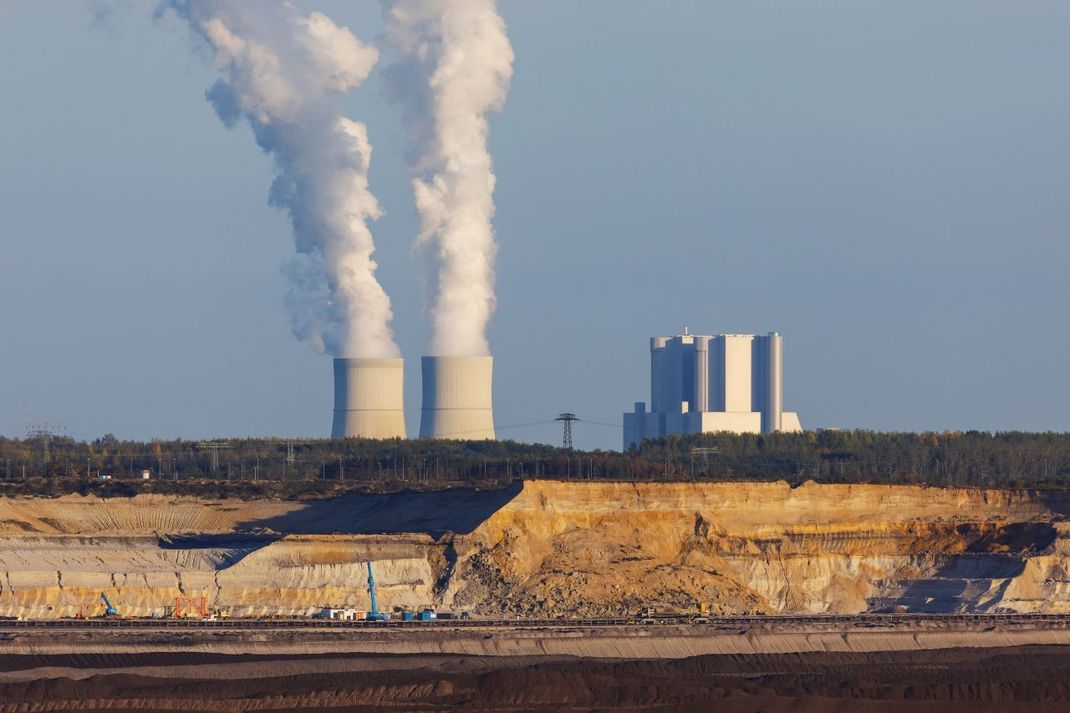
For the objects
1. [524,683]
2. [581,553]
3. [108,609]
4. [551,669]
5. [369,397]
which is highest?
[369,397]

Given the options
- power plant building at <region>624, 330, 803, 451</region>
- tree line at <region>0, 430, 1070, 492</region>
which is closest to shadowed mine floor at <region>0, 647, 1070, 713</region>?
tree line at <region>0, 430, 1070, 492</region>

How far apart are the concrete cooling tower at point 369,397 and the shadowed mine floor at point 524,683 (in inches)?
2026

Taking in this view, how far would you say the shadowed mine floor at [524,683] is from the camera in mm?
68438

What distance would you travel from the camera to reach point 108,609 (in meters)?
97.2

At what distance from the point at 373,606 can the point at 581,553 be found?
11039 mm

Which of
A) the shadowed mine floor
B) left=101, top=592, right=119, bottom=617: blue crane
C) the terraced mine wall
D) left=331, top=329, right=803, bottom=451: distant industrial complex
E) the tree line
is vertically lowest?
the shadowed mine floor

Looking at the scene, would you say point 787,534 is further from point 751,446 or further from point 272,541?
point 751,446

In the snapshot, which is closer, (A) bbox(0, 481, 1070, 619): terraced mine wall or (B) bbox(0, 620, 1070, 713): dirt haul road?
(B) bbox(0, 620, 1070, 713): dirt haul road

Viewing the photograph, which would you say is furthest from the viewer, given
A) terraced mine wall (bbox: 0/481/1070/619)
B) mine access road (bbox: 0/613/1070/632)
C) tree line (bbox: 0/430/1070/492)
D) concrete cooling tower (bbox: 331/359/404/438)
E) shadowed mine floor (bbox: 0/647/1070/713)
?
tree line (bbox: 0/430/1070/492)

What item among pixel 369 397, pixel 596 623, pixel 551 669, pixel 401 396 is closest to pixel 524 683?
pixel 551 669

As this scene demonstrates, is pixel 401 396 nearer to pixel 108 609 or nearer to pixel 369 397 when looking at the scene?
pixel 369 397

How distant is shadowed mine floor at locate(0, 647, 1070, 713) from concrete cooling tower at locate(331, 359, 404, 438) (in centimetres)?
5147

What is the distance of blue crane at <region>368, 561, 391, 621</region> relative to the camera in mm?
94312

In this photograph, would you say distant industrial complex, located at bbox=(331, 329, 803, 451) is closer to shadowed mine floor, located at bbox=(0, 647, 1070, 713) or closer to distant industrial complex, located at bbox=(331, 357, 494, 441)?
distant industrial complex, located at bbox=(331, 357, 494, 441)
